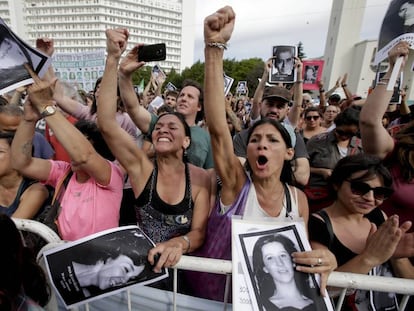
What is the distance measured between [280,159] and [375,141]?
0.62 meters

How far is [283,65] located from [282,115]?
0.96m

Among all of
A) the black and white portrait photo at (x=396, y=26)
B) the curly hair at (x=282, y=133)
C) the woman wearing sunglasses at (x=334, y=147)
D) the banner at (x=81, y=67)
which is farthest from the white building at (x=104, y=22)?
the curly hair at (x=282, y=133)

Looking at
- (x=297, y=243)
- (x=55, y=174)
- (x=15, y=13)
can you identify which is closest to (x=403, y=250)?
(x=297, y=243)

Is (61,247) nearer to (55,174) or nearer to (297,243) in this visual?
(55,174)

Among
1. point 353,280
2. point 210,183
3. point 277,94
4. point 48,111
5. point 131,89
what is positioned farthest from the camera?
point 277,94

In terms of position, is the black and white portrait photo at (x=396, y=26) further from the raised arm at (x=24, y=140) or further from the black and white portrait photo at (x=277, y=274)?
the raised arm at (x=24, y=140)

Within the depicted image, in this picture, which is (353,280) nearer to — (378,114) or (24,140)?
(378,114)

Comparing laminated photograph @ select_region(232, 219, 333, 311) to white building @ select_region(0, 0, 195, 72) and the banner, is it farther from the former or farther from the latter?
white building @ select_region(0, 0, 195, 72)

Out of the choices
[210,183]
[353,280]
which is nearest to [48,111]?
[210,183]

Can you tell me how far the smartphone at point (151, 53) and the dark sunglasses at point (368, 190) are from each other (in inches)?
57.8

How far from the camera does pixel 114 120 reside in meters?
1.51

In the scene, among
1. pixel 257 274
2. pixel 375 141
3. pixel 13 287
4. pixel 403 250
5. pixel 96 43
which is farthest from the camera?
pixel 96 43

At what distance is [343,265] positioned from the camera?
1250 mm

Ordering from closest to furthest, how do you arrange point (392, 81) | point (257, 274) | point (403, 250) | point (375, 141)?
point (257, 274), point (403, 250), point (392, 81), point (375, 141)
